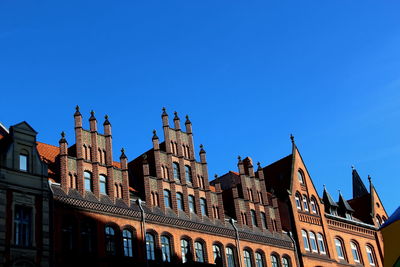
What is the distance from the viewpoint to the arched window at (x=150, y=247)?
34.5 metres

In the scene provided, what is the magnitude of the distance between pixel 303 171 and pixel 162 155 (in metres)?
17.9

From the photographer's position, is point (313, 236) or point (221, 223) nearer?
point (221, 223)

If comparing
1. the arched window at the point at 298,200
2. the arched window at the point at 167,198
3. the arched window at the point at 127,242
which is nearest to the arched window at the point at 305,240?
the arched window at the point at 298,200

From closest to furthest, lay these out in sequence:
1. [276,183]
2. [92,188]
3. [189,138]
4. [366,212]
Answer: [92,188], [189,138], [276,183], [366,212]

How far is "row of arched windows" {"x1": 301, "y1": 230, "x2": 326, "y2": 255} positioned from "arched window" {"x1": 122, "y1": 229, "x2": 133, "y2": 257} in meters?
18.2

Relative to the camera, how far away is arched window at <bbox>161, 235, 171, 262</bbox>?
35438mm

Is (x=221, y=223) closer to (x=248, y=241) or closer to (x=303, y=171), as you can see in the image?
(x=248, y=241)

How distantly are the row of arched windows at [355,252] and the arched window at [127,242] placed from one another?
2320cm

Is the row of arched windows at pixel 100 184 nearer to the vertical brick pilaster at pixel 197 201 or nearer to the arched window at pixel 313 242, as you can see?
the vertical brick pilaster at pixel 197 201

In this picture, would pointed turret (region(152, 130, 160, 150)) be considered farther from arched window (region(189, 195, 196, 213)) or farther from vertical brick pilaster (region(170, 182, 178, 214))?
arched window (region(189, 195, 196, 213))

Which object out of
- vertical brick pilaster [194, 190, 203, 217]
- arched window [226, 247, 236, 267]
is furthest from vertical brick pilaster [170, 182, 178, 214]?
arched window [226, 247, 236, 267]

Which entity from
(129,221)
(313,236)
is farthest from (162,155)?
(313,236)

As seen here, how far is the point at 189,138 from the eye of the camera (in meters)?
42.4

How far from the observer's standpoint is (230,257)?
39.9 m
